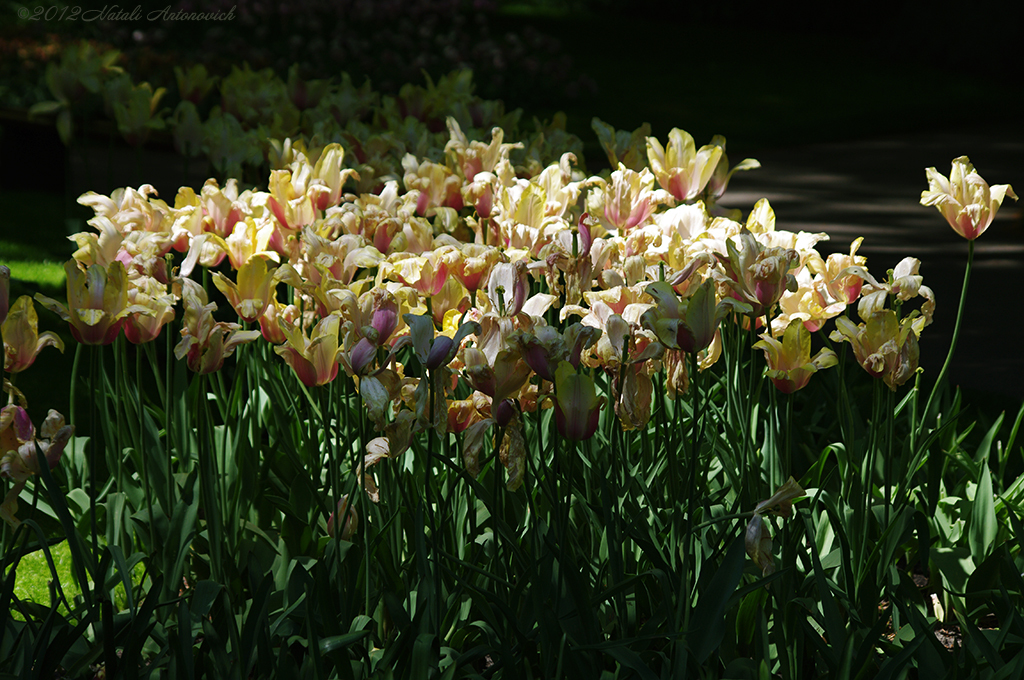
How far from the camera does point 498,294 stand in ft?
5.87

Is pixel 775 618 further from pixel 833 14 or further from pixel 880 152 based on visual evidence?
pixel 833 14

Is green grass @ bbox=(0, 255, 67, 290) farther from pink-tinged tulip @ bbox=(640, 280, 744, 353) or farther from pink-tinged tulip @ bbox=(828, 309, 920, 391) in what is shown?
pink-tinged tulip @ bbox=(828, 309, 920, 391)

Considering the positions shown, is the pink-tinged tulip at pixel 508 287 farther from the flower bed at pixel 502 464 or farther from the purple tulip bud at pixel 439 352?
the purple tulip bud at pixel 439 352

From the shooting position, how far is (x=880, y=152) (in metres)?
11.3

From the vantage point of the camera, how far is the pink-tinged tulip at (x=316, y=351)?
1771 millimetres

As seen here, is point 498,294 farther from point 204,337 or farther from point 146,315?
point 146,315

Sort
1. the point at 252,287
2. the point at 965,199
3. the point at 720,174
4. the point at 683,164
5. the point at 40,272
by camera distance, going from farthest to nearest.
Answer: the point at 40,272 < the point at 720,174 < the point at 683,164 < the point at 965,199 < the point at 252,287

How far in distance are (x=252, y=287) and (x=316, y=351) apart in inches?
11.5

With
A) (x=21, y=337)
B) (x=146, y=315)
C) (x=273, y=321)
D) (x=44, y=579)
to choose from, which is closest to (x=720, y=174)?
(x=273, y=321)

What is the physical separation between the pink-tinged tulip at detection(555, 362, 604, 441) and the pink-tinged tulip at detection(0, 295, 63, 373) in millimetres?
890

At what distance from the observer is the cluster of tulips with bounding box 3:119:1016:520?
5.47ft

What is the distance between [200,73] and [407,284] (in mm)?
2379

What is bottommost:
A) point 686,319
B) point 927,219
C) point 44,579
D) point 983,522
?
point 927,219

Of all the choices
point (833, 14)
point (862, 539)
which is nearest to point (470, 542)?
point (862, 539)
